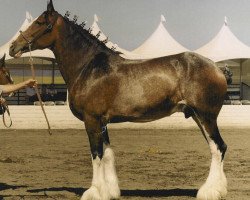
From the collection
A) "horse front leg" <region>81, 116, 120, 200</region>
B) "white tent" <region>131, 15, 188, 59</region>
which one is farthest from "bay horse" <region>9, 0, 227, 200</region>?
"white tent" <region>131, 15, 188, 59</region>

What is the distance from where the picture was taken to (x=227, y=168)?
10711mm

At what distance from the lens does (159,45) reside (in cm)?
3216

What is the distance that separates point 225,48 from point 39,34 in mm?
24377

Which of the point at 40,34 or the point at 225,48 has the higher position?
the point at 40,34

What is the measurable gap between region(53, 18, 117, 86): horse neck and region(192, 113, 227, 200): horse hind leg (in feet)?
5.83

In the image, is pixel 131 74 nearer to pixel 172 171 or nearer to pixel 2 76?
pixel 2 76

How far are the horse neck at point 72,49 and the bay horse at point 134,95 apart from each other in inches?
0.8

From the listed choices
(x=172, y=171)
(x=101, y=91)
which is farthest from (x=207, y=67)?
(x=172, y=171)

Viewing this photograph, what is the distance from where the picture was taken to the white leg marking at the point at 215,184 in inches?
281

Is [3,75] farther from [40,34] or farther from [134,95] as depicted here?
[134,95]

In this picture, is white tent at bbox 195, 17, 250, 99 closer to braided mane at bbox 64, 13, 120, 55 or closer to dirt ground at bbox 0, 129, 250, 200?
dirt ground at bbox 0, 129, 250, 200

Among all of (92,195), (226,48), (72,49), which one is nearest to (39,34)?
(72,49)

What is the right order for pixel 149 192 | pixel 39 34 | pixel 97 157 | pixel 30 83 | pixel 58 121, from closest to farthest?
pixel 30 83
pixel 97 157
pixel 39 34
pixel 149 192
pixel 58 121

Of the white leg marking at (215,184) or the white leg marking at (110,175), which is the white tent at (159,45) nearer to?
the white leg marking at (110,175)
